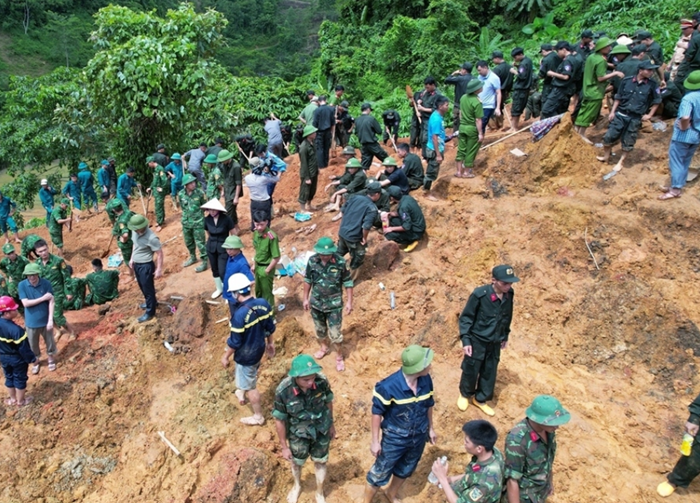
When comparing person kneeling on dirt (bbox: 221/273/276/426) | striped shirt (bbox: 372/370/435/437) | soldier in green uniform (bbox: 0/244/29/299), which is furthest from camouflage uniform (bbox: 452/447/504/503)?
soldier in green uniform (bbox: 0/244/29/299)

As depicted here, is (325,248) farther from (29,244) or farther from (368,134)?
(368,134)

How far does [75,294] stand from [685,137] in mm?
10149

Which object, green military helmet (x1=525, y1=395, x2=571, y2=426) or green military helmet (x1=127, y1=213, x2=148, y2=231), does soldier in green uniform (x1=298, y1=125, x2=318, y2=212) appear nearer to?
green military helmet (x1=127, y1=213, x2=148, y2=231)

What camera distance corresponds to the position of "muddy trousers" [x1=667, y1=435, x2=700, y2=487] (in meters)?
4.38

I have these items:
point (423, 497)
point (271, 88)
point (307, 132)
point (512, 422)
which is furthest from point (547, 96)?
point (271, 88)

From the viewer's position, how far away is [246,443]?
17.9 feet

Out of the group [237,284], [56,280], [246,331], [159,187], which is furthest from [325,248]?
[159,187]

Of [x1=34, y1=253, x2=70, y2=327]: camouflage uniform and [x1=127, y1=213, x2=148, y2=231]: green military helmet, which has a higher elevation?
[x1=127, y1=213, x2=148, y2=231]: green military helmet

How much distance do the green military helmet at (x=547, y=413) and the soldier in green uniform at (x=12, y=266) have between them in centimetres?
834

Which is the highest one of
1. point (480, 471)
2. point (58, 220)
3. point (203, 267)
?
point (480, 471)

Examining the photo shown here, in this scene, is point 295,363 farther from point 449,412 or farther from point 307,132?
point 307,132

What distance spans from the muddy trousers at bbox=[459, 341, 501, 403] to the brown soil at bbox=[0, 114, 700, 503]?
11.1 inches

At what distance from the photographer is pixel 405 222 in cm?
810

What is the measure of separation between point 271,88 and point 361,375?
53.1ft
